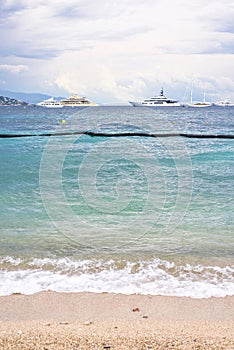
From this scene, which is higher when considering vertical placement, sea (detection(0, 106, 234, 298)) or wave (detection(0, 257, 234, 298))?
sea (detection(0, 106, 234, 298))

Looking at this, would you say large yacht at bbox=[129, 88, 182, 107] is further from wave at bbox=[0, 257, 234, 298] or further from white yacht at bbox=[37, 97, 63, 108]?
wave at bbox=[0, 257, 234, 298]

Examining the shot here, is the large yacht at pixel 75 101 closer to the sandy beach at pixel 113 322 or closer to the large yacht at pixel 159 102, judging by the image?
the large yacht at pixel 159 102

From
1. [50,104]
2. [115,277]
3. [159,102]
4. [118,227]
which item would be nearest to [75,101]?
[50,104]

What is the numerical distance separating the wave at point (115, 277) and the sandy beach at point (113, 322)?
0.25 m

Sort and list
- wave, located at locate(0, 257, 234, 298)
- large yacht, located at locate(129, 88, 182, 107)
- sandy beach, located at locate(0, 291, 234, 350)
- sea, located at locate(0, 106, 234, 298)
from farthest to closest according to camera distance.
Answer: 1. large yacht, located at locate(129, 88, 182, 107)
2. sea, located at locate(0, 106, 234, 298)
3. wave, located at locate(0, 257, 234, 298)
4. sandy beach, located at locate(0, 291, 234, 350)

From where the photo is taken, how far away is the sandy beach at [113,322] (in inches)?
172

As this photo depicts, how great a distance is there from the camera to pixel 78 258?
24.8ft

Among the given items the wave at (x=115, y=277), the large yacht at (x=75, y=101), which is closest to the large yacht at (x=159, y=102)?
the large yacht at (x=75, y=101)

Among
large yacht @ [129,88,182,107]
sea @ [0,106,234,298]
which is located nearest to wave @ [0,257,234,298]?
sea @ [0,106,234,298]

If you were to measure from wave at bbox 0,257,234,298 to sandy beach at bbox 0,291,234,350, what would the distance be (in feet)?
0.83

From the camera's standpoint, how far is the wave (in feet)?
20.4

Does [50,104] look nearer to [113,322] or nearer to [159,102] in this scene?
[159,102]

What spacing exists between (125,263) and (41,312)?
2.13 m

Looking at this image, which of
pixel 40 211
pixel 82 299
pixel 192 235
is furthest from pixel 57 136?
pixel 82 299
